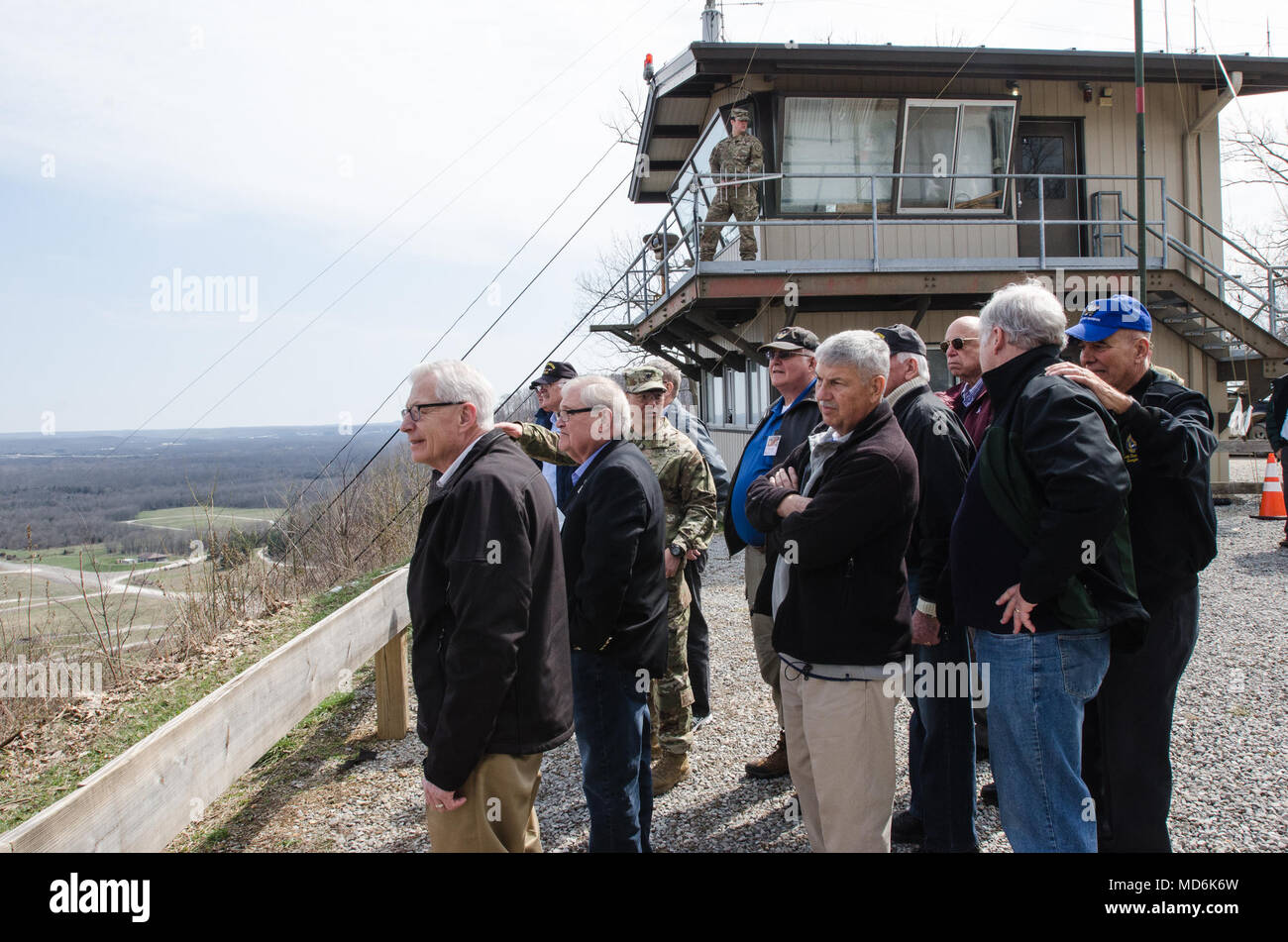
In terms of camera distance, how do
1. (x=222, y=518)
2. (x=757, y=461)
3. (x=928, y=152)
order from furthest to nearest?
(x=928, y=152) < (x=222, y=518) < (x=757, y=461)

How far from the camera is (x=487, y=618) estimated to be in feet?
7.82

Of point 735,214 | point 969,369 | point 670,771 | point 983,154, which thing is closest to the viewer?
point 969,369

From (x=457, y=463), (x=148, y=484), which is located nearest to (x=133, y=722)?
(x=457, y=463)

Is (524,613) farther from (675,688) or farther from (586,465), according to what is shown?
(675,688)

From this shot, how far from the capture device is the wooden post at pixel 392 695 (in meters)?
5.43

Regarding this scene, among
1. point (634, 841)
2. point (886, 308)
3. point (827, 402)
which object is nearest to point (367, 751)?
point (634, 841)

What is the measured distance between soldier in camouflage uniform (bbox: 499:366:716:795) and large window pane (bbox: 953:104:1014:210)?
33.9ft

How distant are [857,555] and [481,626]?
1.35 m

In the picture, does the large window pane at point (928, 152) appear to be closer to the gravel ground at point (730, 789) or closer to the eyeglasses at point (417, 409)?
the gravel ground at point (730, 789)

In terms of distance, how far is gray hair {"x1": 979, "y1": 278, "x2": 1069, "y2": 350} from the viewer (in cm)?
287

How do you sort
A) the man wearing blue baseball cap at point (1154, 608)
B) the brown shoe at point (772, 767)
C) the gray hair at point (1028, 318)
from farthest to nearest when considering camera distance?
the brown shoe at point (772, 767), the man wearing blue baseball cap at point (1154, 608), the gray hair at point (1028, 318)

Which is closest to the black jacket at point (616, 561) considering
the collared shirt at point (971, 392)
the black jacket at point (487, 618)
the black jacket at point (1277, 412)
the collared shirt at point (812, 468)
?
the collared shirt at point (812, 468)

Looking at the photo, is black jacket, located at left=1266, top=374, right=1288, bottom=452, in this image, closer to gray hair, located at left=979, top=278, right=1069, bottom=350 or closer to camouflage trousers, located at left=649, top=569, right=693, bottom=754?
camouflage trousers, located at left=649, top=569, right=693, bottom=754
